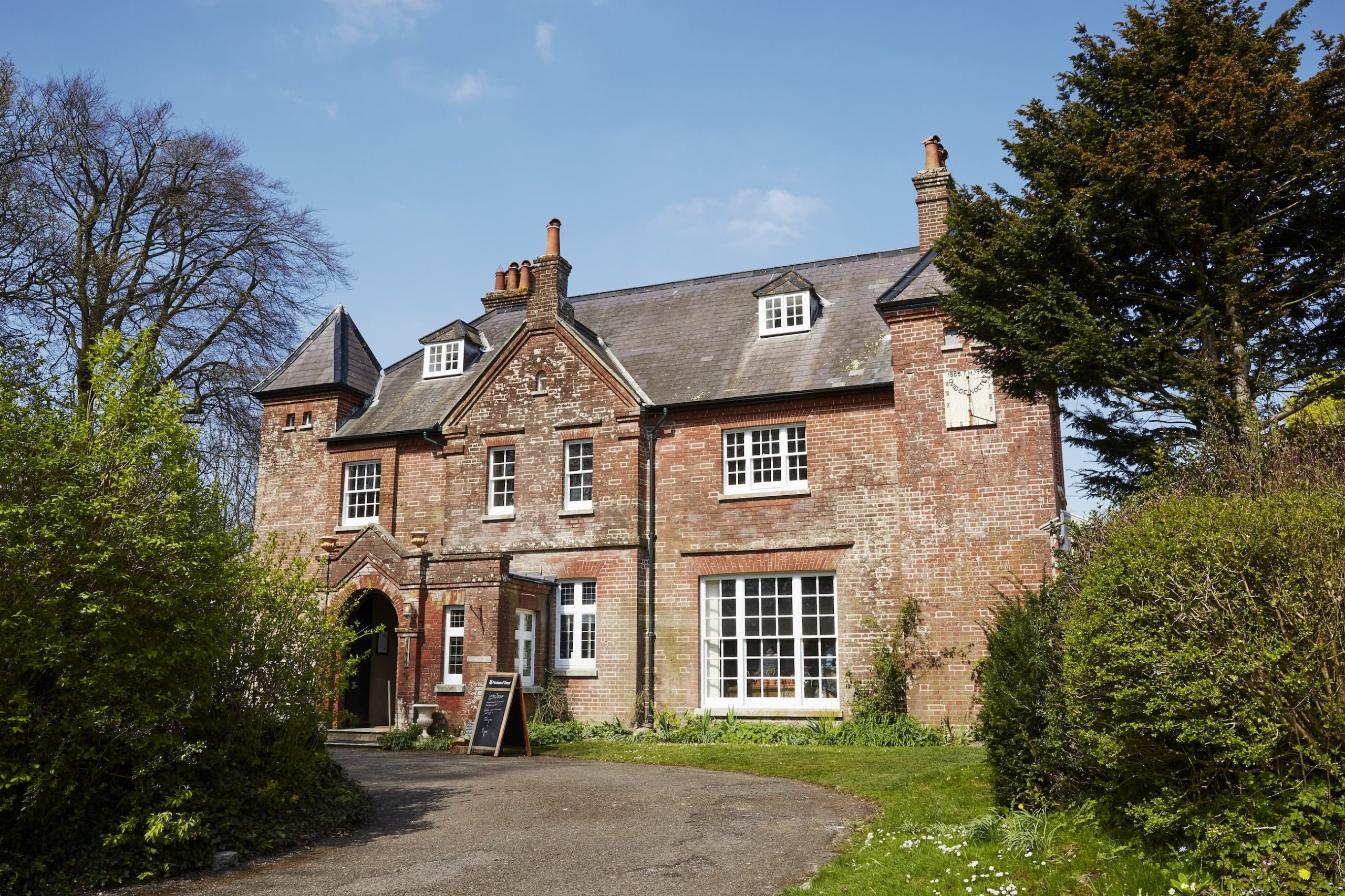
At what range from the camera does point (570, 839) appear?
33.1 feet

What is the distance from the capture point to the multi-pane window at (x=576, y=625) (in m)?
21.7

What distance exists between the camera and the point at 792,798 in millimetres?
12383

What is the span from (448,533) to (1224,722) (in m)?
18.7

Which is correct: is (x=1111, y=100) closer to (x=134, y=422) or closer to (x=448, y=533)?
(x=134, y=422)

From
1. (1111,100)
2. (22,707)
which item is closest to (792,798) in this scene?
(22,707)

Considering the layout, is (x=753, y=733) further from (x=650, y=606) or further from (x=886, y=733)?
(x=650, y=606)

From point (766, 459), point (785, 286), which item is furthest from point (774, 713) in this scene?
point (785, 286)

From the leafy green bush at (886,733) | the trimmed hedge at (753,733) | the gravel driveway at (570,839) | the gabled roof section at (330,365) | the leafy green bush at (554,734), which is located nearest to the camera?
the gravel driveway at (570,839)

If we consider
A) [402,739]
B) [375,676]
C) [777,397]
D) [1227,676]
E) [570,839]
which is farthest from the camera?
[375,676]

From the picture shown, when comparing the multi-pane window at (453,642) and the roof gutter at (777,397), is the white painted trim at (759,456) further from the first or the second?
the multi-pane window at (453,642)

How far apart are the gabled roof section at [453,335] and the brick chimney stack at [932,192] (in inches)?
458

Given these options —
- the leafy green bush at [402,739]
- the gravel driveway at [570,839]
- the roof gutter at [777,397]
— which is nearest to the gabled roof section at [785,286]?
the roof gutter at [777,397]

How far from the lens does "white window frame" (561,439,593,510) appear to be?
74.1 feet

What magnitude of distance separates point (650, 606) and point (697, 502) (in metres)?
2.39
